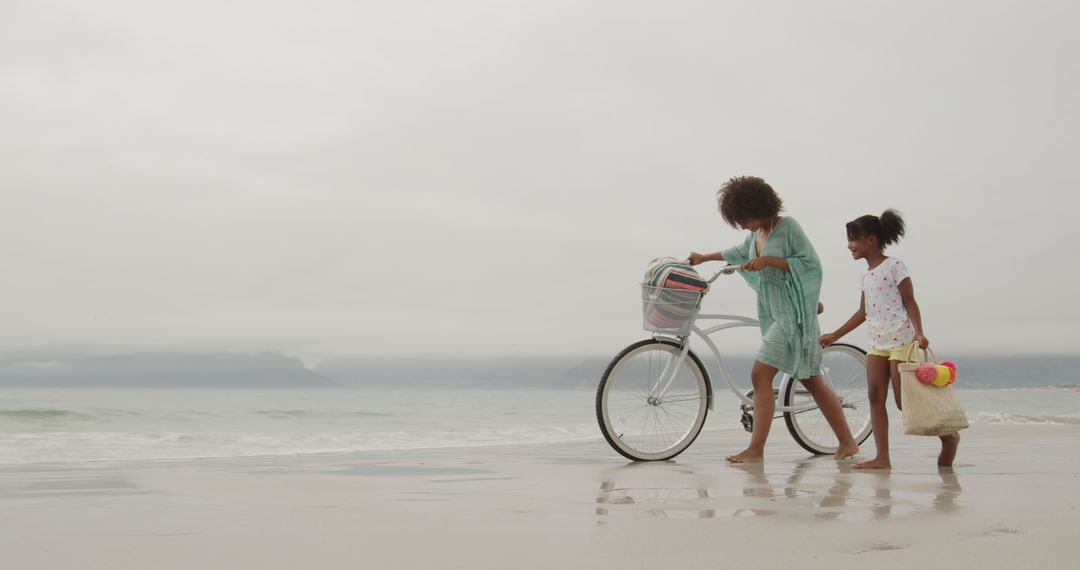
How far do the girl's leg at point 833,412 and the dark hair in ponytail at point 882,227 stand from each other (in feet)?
3.56

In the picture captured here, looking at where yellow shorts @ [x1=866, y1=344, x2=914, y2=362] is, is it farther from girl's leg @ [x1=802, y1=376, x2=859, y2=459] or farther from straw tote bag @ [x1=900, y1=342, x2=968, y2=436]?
girl's leg @ [x1=802, y1=376, x2=859, y2=459]

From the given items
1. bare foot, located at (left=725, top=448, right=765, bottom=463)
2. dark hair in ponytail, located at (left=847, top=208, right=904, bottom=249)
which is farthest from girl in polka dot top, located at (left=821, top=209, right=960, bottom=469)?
bare foot, located at (left=725, top=448, right=765, bottom=463)

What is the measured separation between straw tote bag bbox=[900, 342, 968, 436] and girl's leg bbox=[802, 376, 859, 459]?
30.3 inches

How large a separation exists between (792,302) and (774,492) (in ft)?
6.66

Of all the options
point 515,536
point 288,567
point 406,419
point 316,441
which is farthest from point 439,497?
point 406,419

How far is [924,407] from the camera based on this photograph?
16.8 feet

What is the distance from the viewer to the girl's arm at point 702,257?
6.03 metres

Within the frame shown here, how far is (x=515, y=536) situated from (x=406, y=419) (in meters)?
13.3

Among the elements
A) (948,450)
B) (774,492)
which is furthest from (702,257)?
(774,492)

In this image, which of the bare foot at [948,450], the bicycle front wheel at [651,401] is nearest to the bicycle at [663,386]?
the bicycle front wheel at [651,401]

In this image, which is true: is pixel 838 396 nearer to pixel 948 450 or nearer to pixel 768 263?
pixel 948 450

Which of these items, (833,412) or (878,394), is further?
(833,412)

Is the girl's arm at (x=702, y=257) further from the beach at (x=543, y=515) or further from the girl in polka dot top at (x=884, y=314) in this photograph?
the beach at (x=543, y=515)

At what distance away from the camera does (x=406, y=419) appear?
15.9 meters
